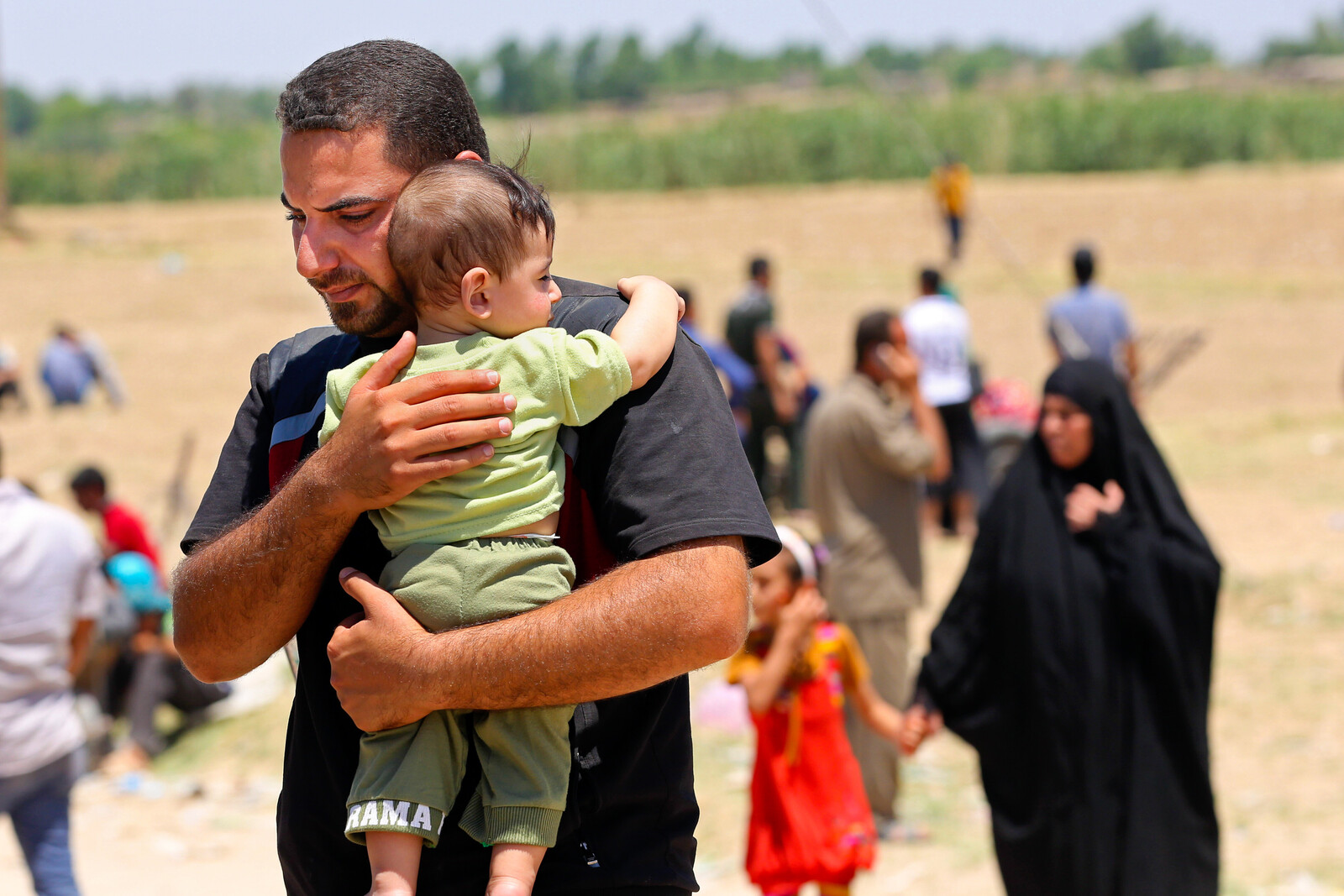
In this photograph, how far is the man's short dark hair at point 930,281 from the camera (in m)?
10.0

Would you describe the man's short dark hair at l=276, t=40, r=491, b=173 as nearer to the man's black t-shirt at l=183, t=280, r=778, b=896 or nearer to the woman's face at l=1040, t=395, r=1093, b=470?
the man's black t-shirt at l=183, t=280, r=778, b=896

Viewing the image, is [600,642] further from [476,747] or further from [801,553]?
[801,553]

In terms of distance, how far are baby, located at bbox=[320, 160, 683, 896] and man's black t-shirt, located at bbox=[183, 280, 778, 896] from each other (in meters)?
0.05

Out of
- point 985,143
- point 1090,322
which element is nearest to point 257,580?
point 1090,322

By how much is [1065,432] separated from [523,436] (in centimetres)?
283

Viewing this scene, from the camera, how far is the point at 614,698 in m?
1.80

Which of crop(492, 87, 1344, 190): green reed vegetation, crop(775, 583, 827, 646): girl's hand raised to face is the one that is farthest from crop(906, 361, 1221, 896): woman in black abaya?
crop(492, 87, 1344, 190): green reed vegetation

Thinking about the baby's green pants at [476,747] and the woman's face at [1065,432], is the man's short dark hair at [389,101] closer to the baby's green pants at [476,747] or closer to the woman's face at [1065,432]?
the baby's green pants at [476,747]

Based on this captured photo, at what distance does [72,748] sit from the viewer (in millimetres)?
4277

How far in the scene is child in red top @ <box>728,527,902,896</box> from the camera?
4160 millimetres

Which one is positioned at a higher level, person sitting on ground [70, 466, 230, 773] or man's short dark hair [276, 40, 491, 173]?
man's short dark hair [276, 40, 491, 173]

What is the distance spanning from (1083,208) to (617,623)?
3128cm

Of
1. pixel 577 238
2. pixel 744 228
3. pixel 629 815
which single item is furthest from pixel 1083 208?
pixel 629 815

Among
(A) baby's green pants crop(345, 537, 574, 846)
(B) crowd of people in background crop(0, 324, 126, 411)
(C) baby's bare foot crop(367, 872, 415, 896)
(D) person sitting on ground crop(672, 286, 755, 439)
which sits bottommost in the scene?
(B) crowd of people in background crop(0, 324, 126, 411)
